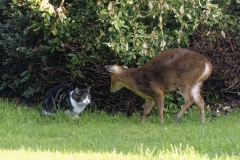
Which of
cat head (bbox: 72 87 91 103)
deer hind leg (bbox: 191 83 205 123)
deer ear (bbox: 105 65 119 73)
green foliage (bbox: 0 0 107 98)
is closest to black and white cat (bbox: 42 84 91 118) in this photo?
cat head (bbox: 72 87 91 103)

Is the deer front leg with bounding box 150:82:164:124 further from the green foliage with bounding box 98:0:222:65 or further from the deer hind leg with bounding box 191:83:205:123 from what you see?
the green foliage with bounding box 98:0:222:65

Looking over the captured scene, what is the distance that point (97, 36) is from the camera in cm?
1057

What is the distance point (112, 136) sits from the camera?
836 cm

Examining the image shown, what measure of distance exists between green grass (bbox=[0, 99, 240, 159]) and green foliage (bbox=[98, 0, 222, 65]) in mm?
1427

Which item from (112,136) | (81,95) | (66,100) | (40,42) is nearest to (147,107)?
(81,95)

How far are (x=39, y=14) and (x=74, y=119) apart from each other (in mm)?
2243

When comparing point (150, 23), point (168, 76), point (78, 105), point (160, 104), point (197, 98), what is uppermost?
point (150, 23)

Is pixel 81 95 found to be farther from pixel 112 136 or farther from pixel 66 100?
pixel 112 136

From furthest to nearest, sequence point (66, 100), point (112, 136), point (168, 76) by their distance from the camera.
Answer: point (66, 100), point (168, 76), point (112, 136)

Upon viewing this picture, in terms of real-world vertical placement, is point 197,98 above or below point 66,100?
above

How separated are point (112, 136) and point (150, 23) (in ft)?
11.1

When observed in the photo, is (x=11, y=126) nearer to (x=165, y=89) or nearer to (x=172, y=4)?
(x=165, y=89)

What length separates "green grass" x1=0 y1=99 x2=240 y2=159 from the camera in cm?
652

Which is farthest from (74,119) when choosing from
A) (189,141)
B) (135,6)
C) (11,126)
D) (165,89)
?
(189,141)
